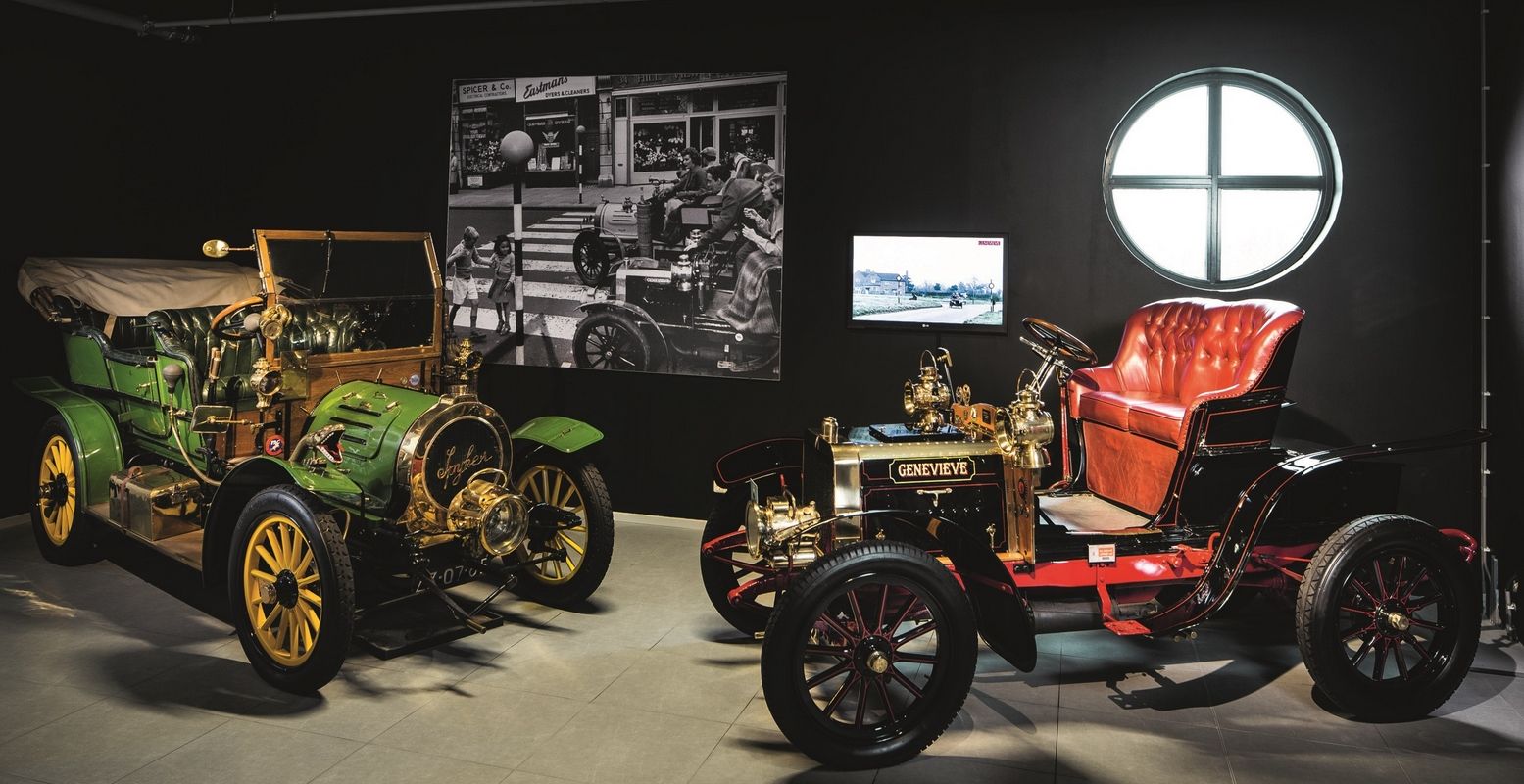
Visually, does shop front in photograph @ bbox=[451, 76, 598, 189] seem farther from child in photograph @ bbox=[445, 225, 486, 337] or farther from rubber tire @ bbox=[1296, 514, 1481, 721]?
rubber tire @ bbox=[1296, 514, 1481, 721]

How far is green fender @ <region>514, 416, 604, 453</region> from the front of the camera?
457 centimetres

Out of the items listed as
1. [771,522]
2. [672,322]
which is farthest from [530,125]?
[771,522]

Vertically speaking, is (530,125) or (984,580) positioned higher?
(530,125)

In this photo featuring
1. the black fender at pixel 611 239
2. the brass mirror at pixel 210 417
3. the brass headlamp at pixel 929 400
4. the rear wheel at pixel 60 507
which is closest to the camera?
the brass headlamp at pixel 929 400

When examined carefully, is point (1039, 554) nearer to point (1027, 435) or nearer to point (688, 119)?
point (1027, 435)

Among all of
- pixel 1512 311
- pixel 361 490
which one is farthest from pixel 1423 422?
pixel 361 490

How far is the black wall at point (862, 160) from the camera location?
16.4 ft

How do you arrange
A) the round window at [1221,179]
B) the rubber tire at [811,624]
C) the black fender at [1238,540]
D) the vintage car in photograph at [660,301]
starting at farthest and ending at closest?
the vintage car in photograph at [660,301]
the round window at [1221,179]
the black fender at [1238,540]
the rubber tire at [811,624]

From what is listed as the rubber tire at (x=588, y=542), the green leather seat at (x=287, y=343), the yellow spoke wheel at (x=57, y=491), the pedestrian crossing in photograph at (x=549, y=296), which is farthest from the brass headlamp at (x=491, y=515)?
the yellow spoke wheel at (x=57, y=491)

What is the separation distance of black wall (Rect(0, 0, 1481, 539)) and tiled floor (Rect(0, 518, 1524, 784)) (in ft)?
5.18

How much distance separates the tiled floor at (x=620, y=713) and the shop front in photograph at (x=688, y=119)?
8.45ft

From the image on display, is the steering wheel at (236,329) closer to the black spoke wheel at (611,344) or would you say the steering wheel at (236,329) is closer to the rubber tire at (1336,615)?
the black spoke wheel at (611,344)

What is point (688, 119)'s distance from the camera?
588cm

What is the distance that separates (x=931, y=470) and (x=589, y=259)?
3.11 metres
